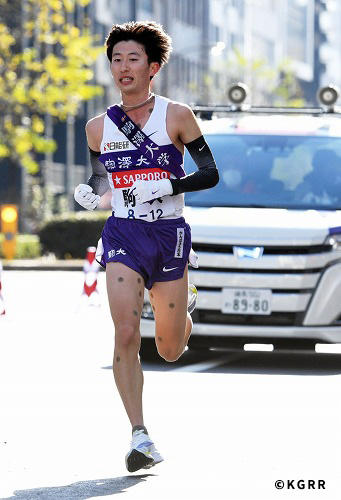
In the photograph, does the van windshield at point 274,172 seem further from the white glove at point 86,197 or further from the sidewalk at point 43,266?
the sidewalk at point 43,266

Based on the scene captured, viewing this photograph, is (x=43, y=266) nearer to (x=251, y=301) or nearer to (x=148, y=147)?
(x=251, y=301)

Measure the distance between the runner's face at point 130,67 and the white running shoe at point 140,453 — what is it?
1676mm

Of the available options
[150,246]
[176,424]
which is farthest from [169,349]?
[176,424]

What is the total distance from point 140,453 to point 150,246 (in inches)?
44.5

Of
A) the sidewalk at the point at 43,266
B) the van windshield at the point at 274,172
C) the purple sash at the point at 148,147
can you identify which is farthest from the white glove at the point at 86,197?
the sidewalk at the point at 43,266

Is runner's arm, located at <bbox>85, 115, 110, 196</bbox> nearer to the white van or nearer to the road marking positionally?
the white van

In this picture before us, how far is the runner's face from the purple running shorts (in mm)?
645

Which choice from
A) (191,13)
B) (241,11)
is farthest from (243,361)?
(241,11)

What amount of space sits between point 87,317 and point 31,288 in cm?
729

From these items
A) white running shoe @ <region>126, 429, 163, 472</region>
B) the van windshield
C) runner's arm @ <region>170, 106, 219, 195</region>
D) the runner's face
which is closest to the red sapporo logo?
runner's arm @ <region>170, 106, 219, 195</region>

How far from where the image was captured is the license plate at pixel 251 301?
41.2 ft

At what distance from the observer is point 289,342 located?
502 inches

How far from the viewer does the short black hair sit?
8305mm

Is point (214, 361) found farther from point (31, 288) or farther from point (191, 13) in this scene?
point (191, 13)
